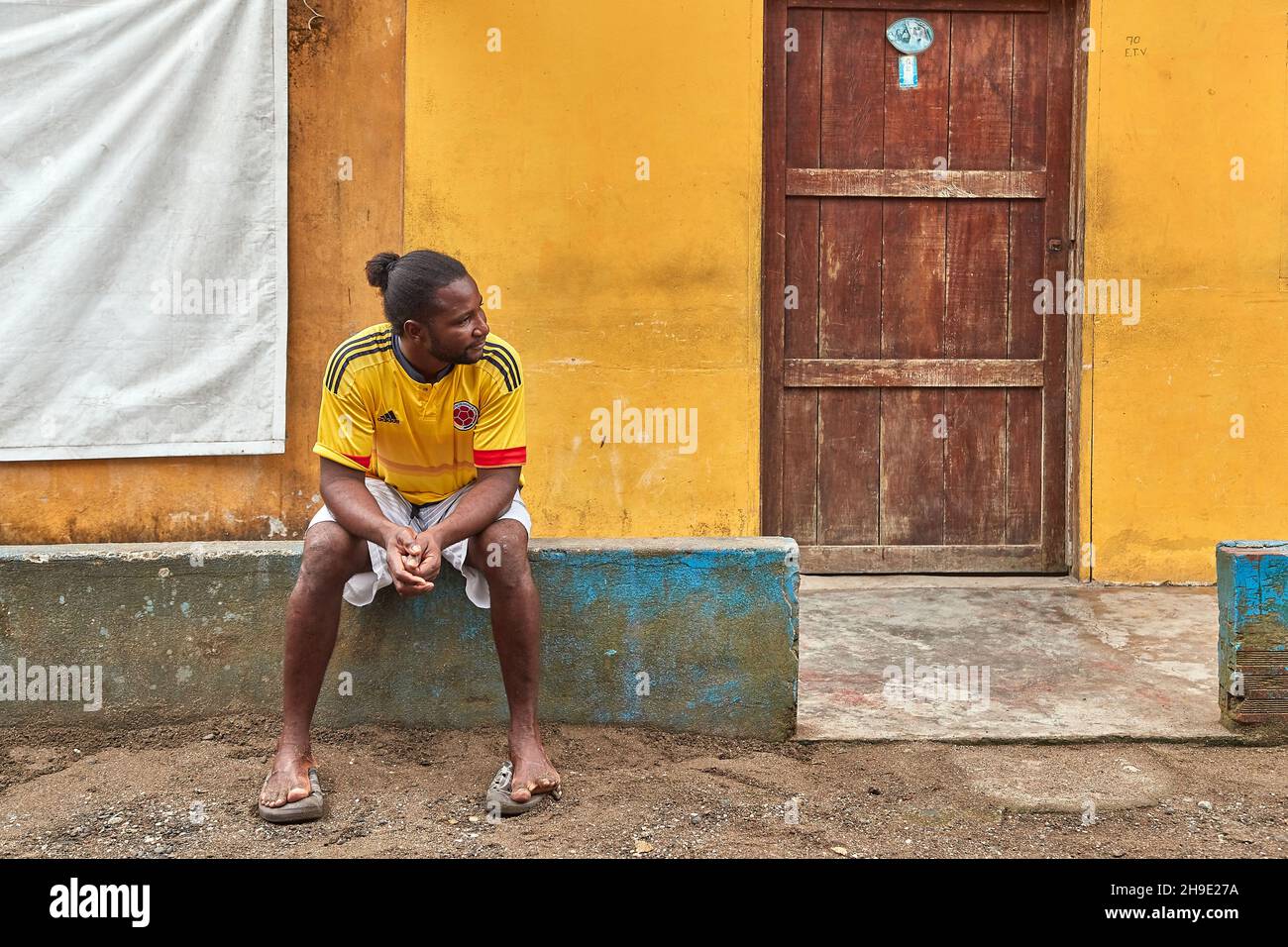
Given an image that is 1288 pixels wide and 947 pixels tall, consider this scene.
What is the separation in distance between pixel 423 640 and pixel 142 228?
8.16 feet

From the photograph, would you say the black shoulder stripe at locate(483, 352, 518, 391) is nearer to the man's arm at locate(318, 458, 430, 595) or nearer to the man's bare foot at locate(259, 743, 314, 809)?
the man's arm at locate(318, 458, 430, 595)

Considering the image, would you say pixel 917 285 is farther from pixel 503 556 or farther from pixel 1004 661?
pixel 503 556

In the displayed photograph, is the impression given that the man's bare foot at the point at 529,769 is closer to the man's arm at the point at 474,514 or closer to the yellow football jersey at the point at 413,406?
the man's arm at the point at 474,514

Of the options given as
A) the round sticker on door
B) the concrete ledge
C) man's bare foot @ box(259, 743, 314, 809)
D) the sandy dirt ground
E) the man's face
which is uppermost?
the man's face

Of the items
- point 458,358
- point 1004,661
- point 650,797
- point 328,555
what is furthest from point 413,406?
point 1004,661

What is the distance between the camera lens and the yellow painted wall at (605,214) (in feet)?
16.5

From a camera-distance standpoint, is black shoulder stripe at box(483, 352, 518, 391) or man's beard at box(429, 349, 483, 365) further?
black shoulder stripe at box(483, 352, 518, 391)

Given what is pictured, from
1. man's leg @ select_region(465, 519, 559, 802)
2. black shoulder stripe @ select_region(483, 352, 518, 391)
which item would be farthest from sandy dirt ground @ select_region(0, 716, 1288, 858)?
black shoulder stripe @ select_region(483, 352, 518, 391)

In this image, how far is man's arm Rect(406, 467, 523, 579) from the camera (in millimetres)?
2873

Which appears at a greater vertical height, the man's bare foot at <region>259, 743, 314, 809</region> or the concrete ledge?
the concrete ledge

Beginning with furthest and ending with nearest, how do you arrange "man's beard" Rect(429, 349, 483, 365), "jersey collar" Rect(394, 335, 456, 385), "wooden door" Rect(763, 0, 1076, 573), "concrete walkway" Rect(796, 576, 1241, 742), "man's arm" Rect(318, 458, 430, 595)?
"wooden door" Rect(763, 0, 1076, 573)
"concrete walkway" Rect(796, 576, 1241, 742)
"jersey collar" Rect(394, 335, 456, 385)
"man's beard" Rect(429, 349, 483, 365)
"man's arm" Rect(318, 458, 430, 595)

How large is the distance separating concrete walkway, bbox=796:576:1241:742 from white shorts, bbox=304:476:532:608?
1.00m

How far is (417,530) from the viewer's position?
320cm

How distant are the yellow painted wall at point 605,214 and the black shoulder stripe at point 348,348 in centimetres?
201
